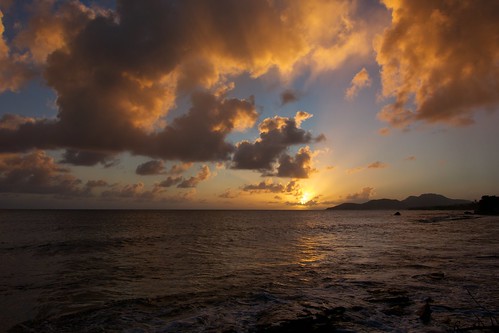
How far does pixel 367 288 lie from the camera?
16391 millimetres

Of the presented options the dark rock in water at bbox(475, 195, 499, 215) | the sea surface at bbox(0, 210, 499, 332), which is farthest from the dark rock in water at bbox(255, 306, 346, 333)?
the dark rock in water at bbox(475, 195, 499, 215)

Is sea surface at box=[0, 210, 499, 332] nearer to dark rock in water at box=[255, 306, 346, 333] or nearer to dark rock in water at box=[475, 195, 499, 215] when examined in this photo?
dark rock in water at box=[255, 306, 346, 333]

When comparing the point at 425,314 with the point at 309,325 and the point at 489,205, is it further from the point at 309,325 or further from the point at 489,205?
the point at 489,205

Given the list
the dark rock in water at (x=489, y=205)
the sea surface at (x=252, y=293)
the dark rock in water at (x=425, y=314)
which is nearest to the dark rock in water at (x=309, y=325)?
the sea surface at (x=252, y=293)

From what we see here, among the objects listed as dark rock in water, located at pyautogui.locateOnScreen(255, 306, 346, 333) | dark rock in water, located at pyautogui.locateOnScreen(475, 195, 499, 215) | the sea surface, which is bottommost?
the sea surface

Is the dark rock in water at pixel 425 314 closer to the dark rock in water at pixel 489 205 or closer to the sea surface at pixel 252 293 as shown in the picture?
the sea surface at pixel 252 293

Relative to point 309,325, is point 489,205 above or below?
above

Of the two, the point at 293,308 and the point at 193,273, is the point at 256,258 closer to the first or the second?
the point at 193,273

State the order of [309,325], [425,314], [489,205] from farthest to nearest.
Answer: [489,205] < [425,314] < [309,325]

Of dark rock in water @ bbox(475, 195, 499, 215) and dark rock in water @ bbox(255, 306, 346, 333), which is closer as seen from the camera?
dark rock in water @ bbox(255, 306, 346, 333)

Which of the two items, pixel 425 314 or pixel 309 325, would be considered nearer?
pixel 309 325

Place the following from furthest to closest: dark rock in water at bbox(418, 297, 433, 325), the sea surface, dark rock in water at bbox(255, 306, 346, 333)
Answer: the sea surface
dark rock in water at bbox(418, 297, 433, 325)
dark rock in water at bbox(255, 306, 346, 333)

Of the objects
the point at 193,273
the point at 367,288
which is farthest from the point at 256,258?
the point at 367,288

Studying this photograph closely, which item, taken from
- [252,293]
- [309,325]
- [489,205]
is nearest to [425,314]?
[309,325]
